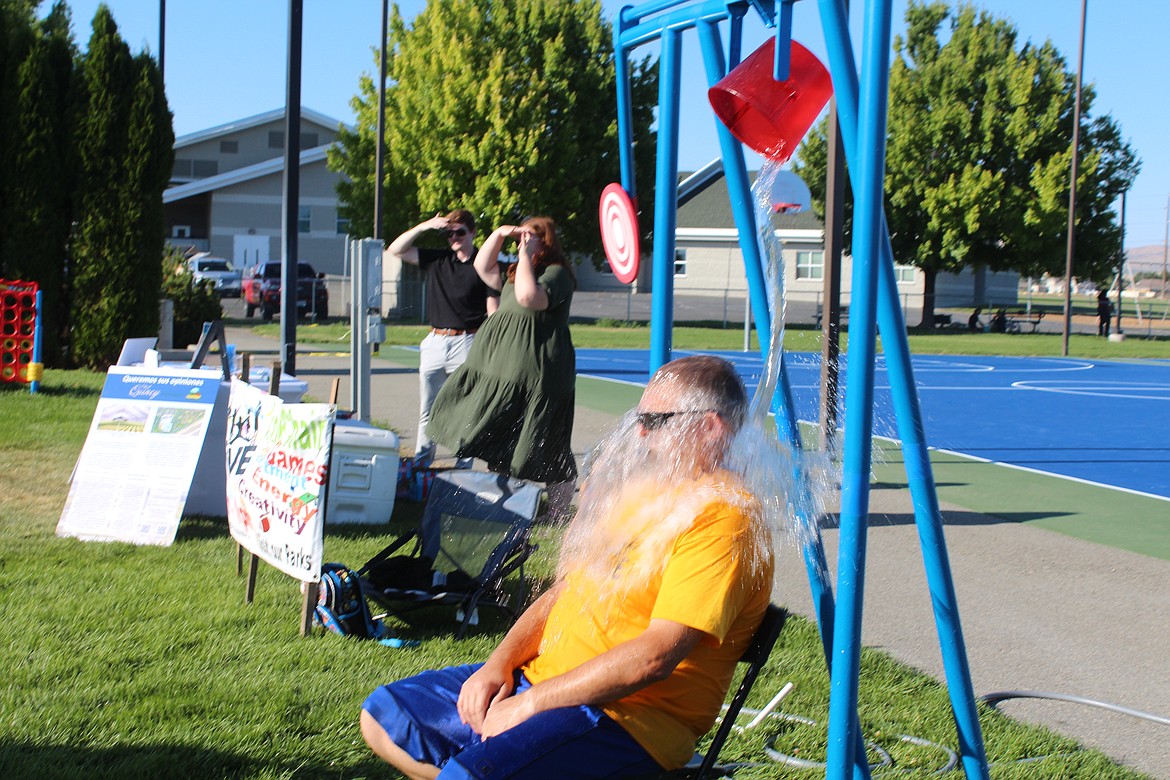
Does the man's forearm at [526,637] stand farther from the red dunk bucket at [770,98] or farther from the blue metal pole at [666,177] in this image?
the red dunk bucket at [770,98]

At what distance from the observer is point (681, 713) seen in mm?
2893

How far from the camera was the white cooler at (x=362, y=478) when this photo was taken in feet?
23.2

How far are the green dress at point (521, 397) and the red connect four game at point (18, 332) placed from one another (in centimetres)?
846

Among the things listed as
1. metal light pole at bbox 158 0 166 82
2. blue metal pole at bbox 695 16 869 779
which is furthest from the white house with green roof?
blue metal pole at bbox 695 16 869 779

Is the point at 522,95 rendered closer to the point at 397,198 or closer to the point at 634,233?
the point at 397,198

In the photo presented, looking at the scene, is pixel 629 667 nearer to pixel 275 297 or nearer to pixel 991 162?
pixel 275 297

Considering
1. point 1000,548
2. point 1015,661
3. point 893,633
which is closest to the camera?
point 1015,661

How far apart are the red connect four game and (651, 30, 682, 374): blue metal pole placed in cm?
1109

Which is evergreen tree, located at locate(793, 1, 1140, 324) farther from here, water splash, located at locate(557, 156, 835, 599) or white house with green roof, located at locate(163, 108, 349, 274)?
water splash, located at locate(557, 156, 835, 599)

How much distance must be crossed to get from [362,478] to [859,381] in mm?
4816

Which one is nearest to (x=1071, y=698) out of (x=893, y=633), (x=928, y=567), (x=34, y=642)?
(x=893, y=633)

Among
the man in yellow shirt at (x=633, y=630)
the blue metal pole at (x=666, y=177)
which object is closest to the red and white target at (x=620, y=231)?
the blue metal pole at (x=666, y=177)

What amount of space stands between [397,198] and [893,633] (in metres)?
33.2

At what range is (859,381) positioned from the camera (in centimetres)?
277
